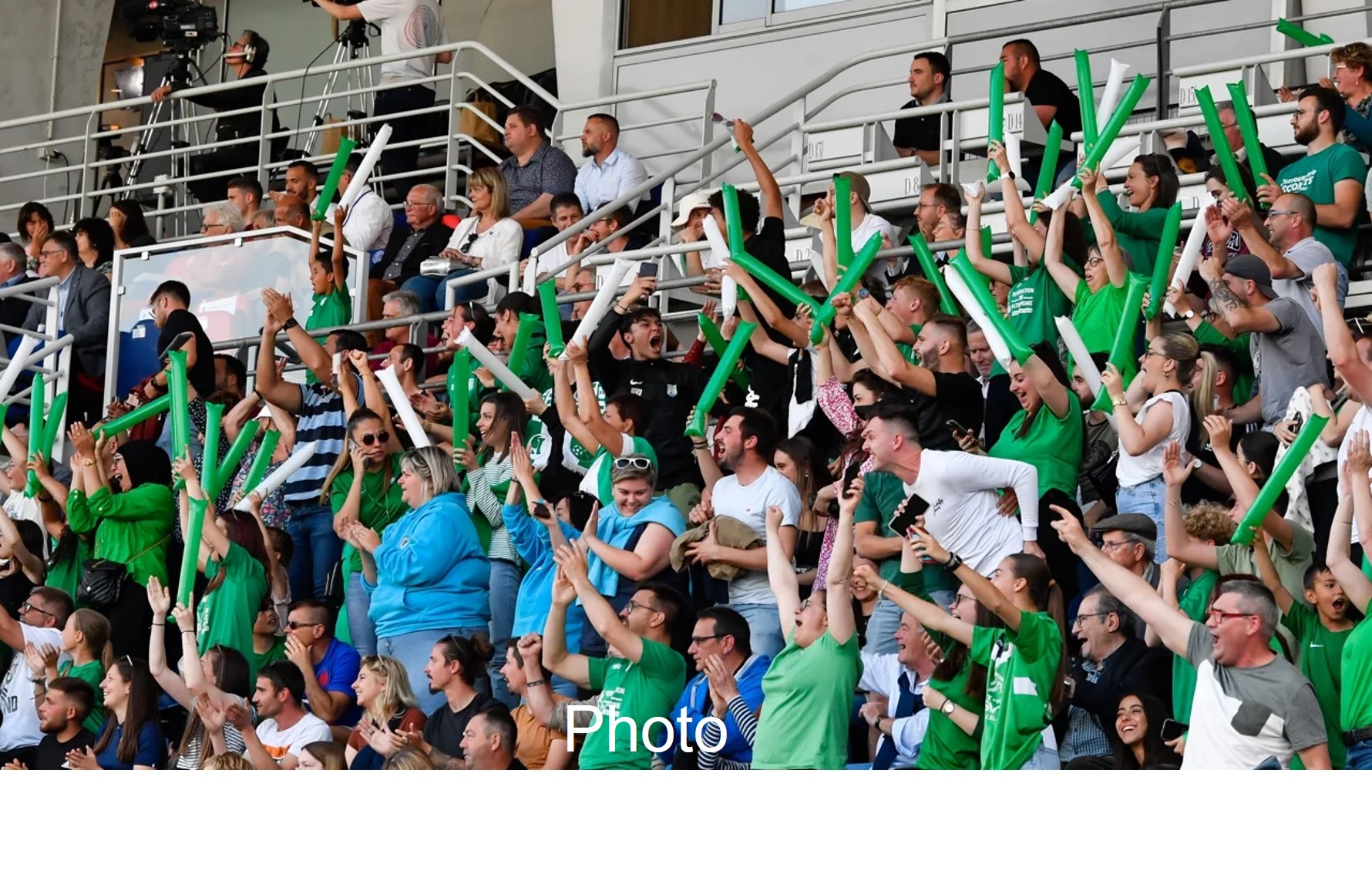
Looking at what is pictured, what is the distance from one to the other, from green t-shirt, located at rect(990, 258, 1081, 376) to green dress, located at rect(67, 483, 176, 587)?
3.80m

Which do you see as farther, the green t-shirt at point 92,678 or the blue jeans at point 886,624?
the green t-shirt at point 92,678

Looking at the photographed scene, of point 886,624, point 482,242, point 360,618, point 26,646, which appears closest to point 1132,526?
point 886,624

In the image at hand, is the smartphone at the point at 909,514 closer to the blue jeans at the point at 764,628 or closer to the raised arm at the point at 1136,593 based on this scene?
the blue jeans at the point at 764,628

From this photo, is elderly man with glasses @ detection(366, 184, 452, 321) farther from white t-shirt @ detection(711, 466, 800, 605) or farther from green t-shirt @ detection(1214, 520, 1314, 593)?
green t-shirt @ detection(1214, 520, 1314, 593)

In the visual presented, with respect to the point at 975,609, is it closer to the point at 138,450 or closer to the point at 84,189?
the point at 138,450

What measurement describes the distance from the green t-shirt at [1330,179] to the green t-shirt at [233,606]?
449 centimetres

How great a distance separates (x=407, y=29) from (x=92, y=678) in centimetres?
561

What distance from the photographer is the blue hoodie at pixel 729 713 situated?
7.68 metres

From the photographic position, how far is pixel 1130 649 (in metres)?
7.48

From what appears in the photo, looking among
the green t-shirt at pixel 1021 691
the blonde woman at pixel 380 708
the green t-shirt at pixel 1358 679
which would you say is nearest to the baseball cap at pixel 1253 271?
the green t-shirt at pixel 1358 679

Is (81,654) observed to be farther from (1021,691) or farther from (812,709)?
(1021,691)

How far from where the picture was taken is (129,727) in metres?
9.31

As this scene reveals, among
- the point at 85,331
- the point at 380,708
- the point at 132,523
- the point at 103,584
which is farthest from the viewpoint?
the point at 85,331

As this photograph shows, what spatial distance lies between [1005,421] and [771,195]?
70.0 inches
